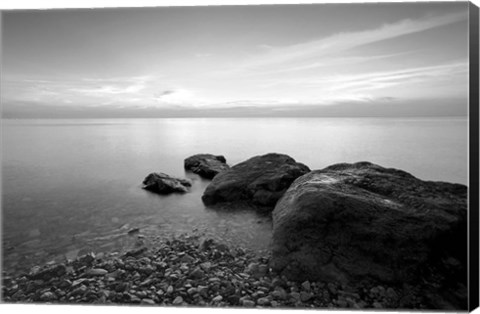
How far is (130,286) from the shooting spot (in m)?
3.44

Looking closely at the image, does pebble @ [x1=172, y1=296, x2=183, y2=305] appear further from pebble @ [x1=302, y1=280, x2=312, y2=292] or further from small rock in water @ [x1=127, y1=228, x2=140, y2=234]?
small rock in water @ [x1=127, y1=228, x2=140, y2=234]

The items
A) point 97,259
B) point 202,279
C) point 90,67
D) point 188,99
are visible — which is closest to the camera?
point 202,279

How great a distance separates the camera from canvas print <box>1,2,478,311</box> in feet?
11.0

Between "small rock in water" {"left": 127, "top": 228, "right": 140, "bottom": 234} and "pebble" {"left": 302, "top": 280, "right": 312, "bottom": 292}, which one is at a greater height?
"small rock in water" {"left": 127, "top": 228, "right": 140, "bottom": 234}

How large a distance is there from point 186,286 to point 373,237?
2.33 m

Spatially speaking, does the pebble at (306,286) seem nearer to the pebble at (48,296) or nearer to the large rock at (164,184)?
the pebble at (48,296)

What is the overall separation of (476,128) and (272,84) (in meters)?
3.27

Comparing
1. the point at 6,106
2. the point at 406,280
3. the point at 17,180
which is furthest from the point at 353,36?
the point at 17,180

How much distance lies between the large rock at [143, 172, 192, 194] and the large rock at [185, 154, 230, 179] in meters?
1.43

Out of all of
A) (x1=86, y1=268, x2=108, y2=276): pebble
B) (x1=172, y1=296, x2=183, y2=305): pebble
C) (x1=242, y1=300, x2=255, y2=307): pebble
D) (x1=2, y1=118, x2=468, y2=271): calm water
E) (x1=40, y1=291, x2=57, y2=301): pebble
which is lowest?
(x1=242, y1=300, x2=255, y2=307): pebble

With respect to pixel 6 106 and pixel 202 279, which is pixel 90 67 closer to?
pixel 6 106

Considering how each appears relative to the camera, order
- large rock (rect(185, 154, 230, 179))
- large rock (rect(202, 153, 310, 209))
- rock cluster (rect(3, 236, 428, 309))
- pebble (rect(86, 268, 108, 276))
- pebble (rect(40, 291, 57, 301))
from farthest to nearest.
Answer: large rock (rect(185, 154, 230, 179))
large rock (rect(202, 153, 310, 209))
pebble (rect(86, 268, 108, 276))
pebble (rect(40, 291, 57, 301))
rock cluster (rect(3, 236, 428, 309))

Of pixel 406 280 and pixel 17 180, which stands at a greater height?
pixel 17 180

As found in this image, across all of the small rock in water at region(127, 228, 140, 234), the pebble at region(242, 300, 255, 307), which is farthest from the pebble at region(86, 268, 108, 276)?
the pebble at region(242, 300, 255, 307)
